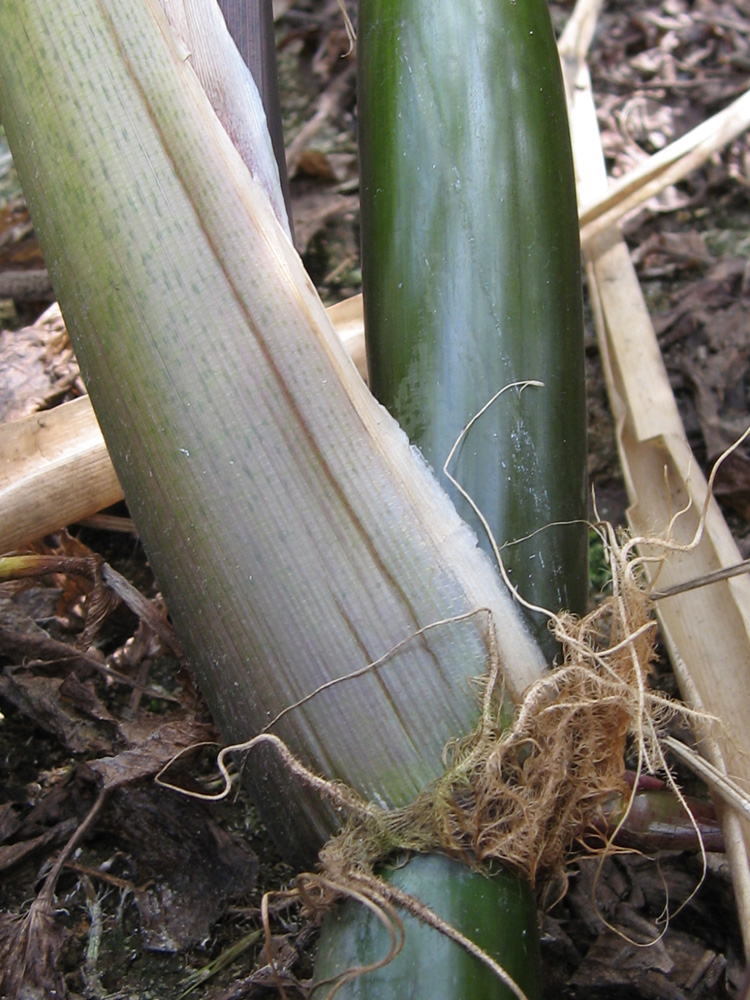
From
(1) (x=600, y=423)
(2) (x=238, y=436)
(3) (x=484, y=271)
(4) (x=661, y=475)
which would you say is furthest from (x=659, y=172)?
(2) (x=238, y=436)

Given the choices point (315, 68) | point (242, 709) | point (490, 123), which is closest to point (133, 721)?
point (242, 709)

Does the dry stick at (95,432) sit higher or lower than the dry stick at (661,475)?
higher

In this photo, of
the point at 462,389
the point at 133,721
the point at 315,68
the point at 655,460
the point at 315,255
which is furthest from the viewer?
the point at 315,68

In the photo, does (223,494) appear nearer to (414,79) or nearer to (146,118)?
(146,118)

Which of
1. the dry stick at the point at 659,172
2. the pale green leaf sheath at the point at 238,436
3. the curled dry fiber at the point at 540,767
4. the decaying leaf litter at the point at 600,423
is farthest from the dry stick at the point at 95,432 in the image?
the curled dry fiber at the point at 540,767

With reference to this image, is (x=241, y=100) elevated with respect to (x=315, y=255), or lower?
elevated

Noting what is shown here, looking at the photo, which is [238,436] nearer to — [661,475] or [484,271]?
[484,271]

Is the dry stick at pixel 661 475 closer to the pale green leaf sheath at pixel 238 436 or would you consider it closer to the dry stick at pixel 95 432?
the dry stick at pixel 95 432

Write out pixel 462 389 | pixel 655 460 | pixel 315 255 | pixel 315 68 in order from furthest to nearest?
1. pixel 315 68
2. pixel 315 255
3. pixel 655 460
4. pixel 462 389
